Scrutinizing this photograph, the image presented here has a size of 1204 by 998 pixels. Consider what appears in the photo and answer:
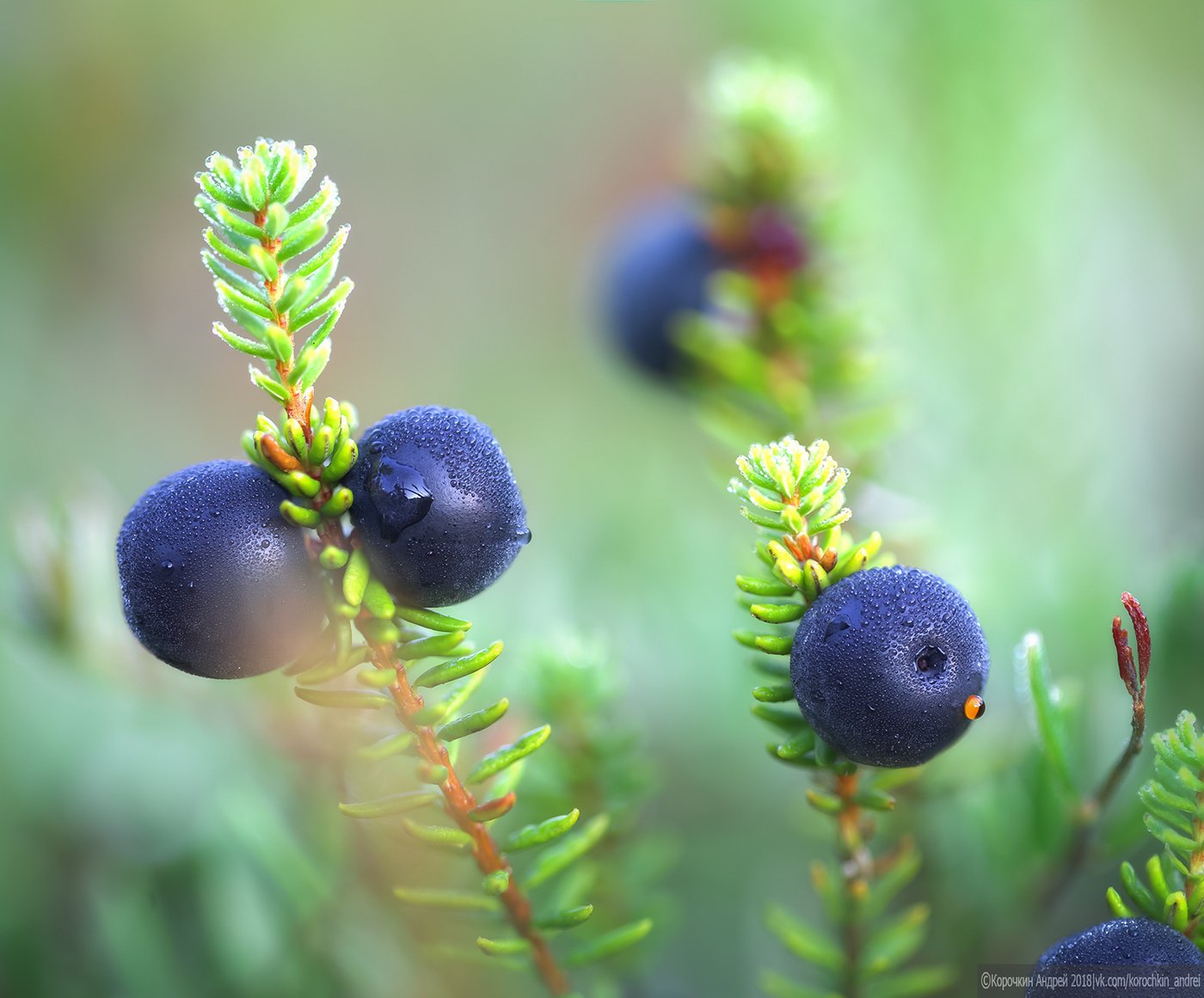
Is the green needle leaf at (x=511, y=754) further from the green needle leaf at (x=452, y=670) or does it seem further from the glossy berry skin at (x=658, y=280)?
the glossy berry skin at (x=658, y=280)

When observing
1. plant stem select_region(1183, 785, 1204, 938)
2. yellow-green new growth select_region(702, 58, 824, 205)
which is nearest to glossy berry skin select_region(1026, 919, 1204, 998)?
plant stem select_region(1183, 785, 1204, 938)

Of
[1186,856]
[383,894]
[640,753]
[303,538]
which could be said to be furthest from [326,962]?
[1186,856]

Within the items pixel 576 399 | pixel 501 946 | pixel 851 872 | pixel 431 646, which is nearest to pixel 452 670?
pixel 431 646

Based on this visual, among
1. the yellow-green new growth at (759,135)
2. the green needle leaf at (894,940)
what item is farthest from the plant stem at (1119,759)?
the yellow-green new growth at (759,135)

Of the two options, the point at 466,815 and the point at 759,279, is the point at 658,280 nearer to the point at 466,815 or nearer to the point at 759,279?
the point at 759,279

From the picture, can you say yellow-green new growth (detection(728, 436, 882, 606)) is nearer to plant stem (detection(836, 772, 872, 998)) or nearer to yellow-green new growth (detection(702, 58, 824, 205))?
plant stem (detection(836, 772, 872, 998))

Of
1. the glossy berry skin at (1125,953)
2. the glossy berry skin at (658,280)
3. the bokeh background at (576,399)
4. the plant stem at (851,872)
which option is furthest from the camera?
the glossy berry skin at (658,280)
